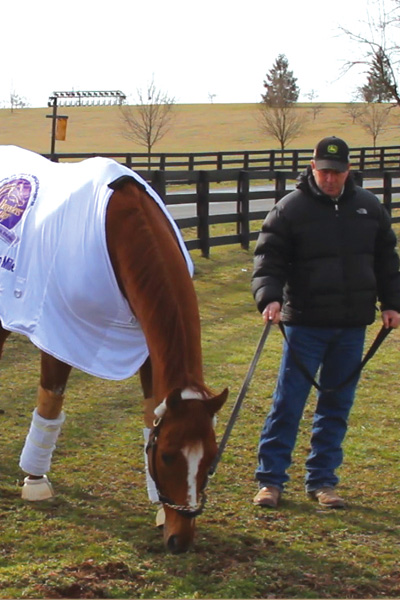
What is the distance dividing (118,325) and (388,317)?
153 cm

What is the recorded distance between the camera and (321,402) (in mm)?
4840

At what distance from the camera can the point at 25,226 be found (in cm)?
469

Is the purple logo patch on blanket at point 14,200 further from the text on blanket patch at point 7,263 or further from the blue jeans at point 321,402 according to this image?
the blue jeans at point 321,402

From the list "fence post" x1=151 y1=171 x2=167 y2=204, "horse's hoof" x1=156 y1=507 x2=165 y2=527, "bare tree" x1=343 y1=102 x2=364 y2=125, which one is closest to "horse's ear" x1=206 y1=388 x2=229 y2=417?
"horse's hoof" x1=156 y1=507 x2=165 y2=527

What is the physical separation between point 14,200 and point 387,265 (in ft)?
7.05

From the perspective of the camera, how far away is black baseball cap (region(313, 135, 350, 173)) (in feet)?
14.8

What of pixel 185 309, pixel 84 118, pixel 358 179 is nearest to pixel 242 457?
pixel 185 309

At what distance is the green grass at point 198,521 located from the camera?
12.2ft

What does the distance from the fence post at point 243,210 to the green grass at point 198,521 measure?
7.62 metres

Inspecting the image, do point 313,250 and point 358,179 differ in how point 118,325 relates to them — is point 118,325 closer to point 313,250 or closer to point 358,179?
point 313,250

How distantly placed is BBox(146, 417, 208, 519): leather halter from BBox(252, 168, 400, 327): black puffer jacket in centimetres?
112

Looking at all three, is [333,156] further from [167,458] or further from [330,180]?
[167,458]

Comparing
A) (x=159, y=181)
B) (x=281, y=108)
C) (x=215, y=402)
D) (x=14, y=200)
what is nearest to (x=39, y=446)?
(x=14, y=200)

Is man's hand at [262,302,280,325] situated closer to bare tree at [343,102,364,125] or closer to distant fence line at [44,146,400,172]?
distant fence line at [44,146,400,172]
